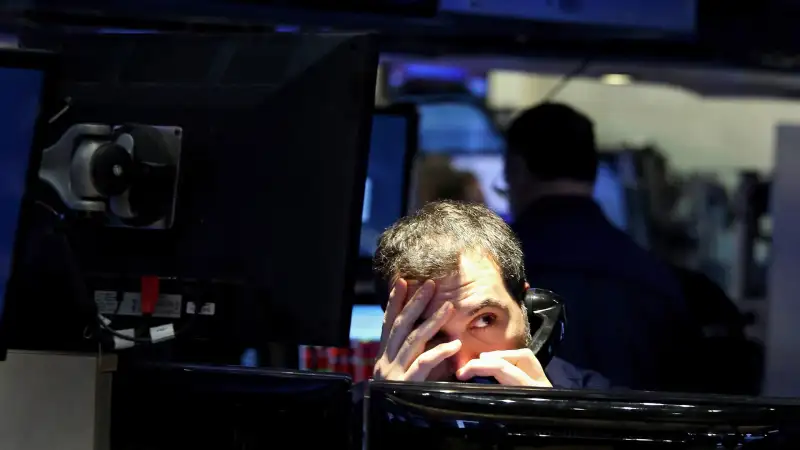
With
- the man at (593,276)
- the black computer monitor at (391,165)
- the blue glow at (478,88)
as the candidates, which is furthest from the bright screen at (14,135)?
the blue glow at (478,88)

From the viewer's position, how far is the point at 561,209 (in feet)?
8.79

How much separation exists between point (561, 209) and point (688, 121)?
28.8 feet

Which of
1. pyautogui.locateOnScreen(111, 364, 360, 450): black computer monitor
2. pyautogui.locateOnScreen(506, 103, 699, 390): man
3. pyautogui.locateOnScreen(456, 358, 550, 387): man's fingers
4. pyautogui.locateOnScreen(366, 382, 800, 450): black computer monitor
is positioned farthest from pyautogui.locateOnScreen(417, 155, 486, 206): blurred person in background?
pyautogui.locateOnScreen(366, 382, 800, 450): black computer monitor

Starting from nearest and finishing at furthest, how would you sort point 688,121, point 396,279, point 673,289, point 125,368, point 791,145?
point 125,368, point 396,279, point 673,289, point 791,145, point 688,121

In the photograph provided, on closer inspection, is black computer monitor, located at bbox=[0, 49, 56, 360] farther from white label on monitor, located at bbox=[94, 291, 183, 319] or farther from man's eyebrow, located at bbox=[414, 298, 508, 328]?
man's eyebrow, located at bbox=[414, 298, 508, 328]

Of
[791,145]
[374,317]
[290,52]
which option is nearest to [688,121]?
[791,145]

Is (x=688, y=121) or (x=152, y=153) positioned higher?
(x=688, y=121)

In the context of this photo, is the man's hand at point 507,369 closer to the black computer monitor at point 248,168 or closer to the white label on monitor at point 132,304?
the black computer monitor at point 248,168

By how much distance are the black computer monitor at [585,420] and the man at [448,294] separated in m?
0.31

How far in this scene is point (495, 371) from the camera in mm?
1390

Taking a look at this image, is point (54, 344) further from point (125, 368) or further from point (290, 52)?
point (290, 52)

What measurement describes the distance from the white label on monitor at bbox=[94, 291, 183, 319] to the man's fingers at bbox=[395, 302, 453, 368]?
0.42 meters

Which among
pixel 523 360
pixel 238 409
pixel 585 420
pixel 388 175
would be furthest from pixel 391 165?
pixel 585 420

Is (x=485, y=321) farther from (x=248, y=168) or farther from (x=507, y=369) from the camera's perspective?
(x=248, y=168)
